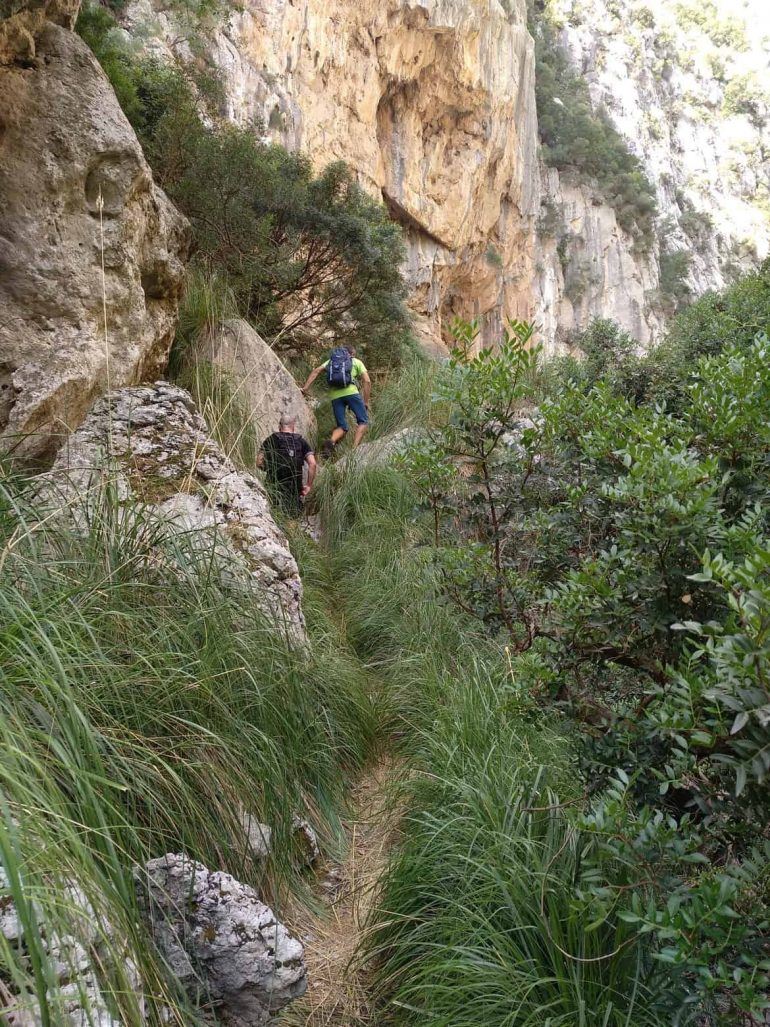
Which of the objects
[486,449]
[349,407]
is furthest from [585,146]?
[486,449]

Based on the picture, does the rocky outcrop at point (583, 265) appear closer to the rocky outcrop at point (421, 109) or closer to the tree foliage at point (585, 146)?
the tree foliage at point (585, 146)

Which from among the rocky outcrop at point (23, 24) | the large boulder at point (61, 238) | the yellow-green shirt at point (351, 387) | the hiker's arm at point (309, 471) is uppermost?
the rocky outcrop at point (23, 24)

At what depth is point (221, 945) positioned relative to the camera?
1951 mm

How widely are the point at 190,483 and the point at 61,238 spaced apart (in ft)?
6.00

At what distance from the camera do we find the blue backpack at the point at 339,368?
793cm

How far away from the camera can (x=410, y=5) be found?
1552 centimetres

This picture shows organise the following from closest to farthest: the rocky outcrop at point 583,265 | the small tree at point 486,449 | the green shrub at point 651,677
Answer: the green shrub at point 651,677, the small tree at point 486,449, the rocky outcrop at point 583,265

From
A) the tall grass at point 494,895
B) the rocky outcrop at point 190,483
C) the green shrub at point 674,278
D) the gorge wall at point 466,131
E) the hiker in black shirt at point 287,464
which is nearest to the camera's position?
the tall grass at point 494,895

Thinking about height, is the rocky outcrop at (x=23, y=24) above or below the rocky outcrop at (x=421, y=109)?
below

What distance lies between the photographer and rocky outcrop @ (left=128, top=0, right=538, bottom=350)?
1217 centimetres

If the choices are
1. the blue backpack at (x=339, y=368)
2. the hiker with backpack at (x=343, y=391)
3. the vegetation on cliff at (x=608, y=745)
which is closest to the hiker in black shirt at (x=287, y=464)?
the hiker with backpack at (x=343, y=391)

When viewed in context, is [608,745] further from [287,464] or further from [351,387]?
[351,387]

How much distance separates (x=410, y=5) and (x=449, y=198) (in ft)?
13.4

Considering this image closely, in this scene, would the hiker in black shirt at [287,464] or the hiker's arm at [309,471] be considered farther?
the hiker's arm at [309,471]
